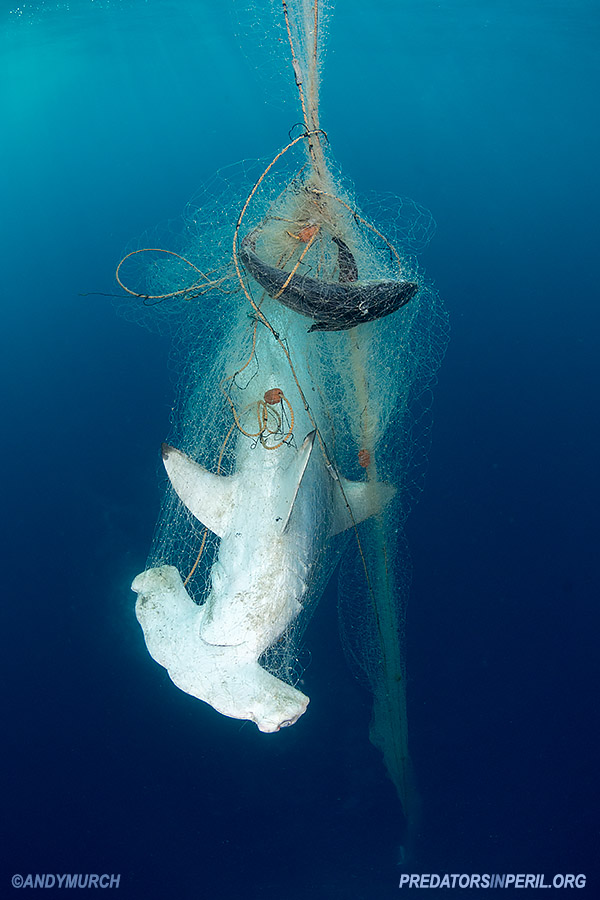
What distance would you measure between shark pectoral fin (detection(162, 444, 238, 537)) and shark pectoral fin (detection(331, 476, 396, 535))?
128cm

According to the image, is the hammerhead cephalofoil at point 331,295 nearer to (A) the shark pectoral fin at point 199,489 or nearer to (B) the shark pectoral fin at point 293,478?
(B) the shark pectoral fin at point 293,478

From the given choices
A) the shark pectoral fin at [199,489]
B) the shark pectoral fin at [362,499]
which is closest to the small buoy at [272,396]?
the shark pectoral fin at [199,489]

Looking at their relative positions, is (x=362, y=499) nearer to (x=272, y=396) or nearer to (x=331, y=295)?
(x=272, y=396)

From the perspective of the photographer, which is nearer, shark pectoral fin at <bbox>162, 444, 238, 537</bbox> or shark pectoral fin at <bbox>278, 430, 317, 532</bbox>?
shark pectoral fin at <bbox>278, 430, 317, 532</bbox>

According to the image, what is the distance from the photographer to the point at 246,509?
4.81m

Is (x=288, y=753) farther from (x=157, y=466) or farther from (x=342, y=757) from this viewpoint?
(x=157, y=466)

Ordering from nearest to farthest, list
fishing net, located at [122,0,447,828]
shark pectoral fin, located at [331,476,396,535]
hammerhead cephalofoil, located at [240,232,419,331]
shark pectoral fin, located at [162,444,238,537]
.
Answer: hammerhead cephalofoil, located at [240,232,419,331] → fishing net, located at [122,0,447,828] → shark pectoral fin, located at [162,444,238,537] → shark pectoral fin, located at [331,476,396,535]

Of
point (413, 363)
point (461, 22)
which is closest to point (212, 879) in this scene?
point (413, 363)

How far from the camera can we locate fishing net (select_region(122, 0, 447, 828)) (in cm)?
394

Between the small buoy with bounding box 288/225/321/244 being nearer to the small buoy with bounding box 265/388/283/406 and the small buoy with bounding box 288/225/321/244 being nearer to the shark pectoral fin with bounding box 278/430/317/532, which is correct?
the small buoy with bounding box 265/388/283/406

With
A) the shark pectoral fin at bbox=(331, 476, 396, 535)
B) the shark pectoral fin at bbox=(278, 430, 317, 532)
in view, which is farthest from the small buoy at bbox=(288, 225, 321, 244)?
the shark pectoral fin at bbox=(331, 476, 396, 535)

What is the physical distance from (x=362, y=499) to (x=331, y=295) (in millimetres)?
2590

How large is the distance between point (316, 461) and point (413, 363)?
4.53 feet

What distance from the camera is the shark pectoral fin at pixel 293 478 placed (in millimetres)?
4359
